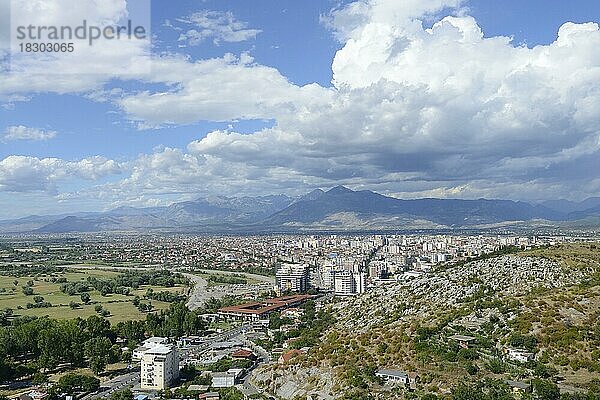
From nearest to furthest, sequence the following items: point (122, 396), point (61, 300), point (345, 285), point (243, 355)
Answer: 1. point (122, 396)
2. point (243, 355)
3. point (61, 300)
4. point (345, 285)

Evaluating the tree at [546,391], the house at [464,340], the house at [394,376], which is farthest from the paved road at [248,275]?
the tree at [546,391]

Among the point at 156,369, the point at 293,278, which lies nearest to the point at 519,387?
the point at 156,369

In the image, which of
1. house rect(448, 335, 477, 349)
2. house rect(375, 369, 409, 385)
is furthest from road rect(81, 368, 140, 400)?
house rect(448, 335, 477, 349)

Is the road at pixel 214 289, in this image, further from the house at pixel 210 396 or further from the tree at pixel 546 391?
the tree at pixel 546 391

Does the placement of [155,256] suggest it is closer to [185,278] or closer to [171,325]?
[185,278]

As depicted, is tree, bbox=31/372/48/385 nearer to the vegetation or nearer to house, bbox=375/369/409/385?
the vegetation

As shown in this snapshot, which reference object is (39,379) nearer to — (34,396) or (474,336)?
(34,396)

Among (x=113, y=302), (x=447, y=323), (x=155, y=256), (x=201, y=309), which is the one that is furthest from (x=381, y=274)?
(x=155, y=256)
